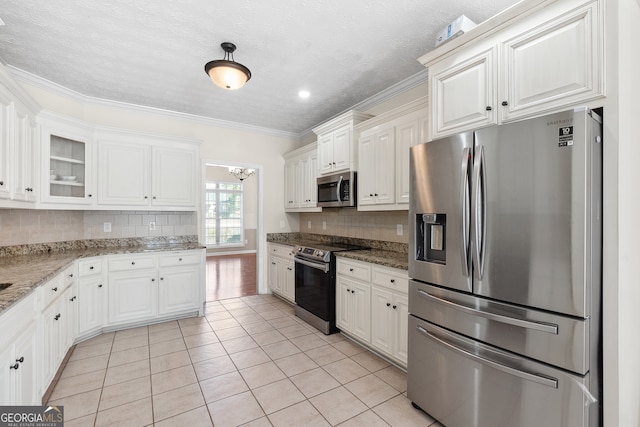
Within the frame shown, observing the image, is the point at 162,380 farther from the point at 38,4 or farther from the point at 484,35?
the point at 484,35

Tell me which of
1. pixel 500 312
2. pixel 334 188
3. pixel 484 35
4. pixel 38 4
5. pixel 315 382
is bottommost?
pixel 315 382

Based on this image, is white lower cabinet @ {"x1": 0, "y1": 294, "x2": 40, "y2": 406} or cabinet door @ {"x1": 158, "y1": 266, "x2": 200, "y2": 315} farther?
cabinet door @ {"x1": 158, "y1": 266, "x2": 200, "y2": 315}

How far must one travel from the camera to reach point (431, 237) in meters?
1.94

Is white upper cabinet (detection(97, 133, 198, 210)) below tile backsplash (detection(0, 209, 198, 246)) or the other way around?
the other way around

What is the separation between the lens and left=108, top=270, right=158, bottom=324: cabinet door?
3.32 metres

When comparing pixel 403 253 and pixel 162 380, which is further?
pixel 403 253

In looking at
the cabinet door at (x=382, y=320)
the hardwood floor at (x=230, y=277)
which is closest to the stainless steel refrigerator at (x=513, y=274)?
the cabinet door at (x=382, y=320)

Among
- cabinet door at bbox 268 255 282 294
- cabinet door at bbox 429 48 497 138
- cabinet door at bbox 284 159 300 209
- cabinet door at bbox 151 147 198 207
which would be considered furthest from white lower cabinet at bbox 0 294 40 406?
cabinet door at bbox 284 159 300 209

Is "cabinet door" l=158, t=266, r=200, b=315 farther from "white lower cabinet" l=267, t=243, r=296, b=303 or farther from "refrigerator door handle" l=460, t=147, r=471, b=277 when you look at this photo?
"refrigerator door handle" l=460, t=147, r=471, b=277

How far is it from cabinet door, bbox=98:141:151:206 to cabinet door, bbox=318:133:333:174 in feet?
7.18

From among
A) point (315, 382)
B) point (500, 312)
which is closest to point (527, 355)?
point (500, 312)

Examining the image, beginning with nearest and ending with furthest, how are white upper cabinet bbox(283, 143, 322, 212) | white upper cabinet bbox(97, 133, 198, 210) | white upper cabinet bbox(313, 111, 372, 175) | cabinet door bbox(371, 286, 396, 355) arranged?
cabinet door bbox(371, 286, 396, 355)
white upper cabinet bbox(313, 111, 372, 175)
white upper cabinet bbox(97, 133, 198, 210)
white upper cabinet bbox(283, 143, 322, 212)

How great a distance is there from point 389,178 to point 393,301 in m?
1.17

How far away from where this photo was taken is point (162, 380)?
2391mm
